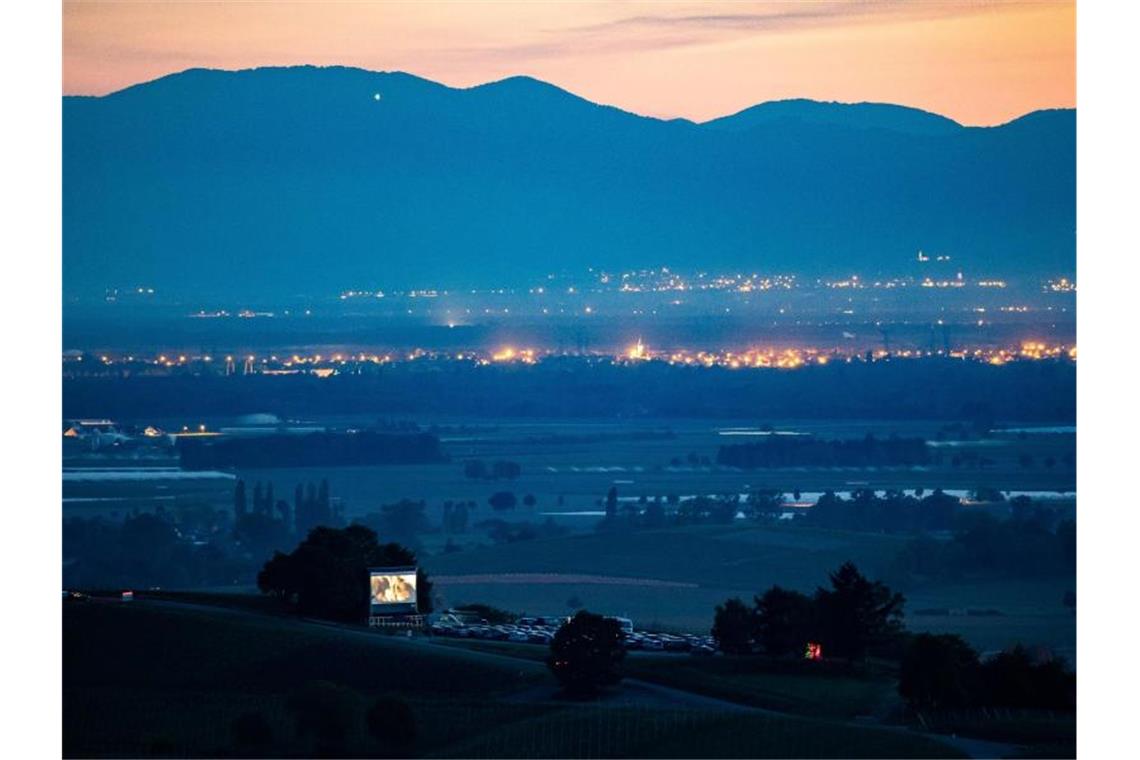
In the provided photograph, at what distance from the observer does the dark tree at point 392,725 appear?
39.2 meters

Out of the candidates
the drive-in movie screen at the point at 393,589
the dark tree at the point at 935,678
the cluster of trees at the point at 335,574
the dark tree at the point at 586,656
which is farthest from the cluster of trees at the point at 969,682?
the cluster of trees at the point at 335,574

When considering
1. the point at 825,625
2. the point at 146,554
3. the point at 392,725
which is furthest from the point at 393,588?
the point at 146,554

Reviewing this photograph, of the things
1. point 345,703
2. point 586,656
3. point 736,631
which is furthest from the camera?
point 736,631

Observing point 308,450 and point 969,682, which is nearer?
point 969,682

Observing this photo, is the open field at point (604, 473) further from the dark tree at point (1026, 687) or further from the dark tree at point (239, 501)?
the dark tree at point (1026, 687)

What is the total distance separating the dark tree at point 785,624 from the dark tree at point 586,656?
534 centimetres

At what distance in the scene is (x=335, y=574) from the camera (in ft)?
169

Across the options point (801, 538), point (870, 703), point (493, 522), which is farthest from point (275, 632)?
point (493, 522)

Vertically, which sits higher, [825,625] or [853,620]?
[853,620]

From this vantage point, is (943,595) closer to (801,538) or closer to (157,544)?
(801,538)

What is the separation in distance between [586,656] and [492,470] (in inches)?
2775

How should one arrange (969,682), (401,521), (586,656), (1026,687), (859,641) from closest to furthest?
(969,682), (1026,687), (586,656), (859,641), (401,521)

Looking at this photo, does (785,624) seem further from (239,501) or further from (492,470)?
(492,470)
